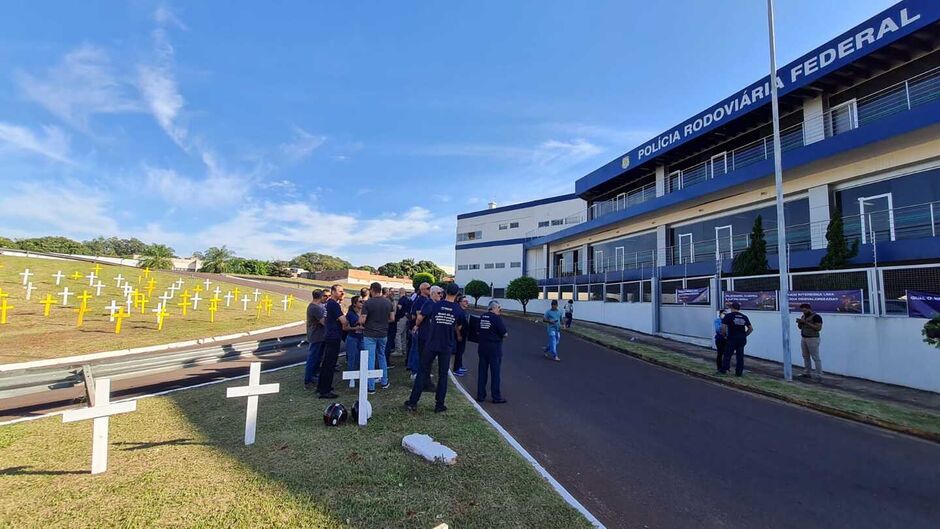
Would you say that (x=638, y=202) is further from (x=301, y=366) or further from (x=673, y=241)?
(x=301, y=366)

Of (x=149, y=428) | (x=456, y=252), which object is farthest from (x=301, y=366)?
(x=456, y=252)

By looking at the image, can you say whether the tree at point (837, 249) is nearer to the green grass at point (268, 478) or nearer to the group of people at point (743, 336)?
the group of people at point (743, 336)

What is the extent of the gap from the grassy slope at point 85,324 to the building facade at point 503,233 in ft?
87.1

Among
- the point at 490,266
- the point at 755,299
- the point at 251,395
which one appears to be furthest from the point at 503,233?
the point at 251,395

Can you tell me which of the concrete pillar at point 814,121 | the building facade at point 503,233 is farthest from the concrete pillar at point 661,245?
the building facade at point 503,233

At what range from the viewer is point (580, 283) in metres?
31.0

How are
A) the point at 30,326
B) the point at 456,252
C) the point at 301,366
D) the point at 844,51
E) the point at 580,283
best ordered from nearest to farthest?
1. the point at 301,366
2. the point at 30,326
3. the point at 844,51
4. the point at 580,283
5. the point at 456,252

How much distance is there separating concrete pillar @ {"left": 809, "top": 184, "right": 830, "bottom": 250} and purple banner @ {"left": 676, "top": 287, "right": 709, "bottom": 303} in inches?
174

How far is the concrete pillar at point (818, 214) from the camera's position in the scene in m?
15.9

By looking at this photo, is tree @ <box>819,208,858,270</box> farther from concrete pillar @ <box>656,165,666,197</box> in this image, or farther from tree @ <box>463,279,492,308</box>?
tree @ <box>463,279,492,308</box>

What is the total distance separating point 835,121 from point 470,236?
3906 cm

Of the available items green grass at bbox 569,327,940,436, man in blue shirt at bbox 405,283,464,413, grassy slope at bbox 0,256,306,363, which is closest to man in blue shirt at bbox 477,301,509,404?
man in blue shirt at bbox 405,283,464,413

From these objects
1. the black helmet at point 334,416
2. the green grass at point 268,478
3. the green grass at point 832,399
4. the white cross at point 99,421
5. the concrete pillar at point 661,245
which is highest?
the concrete pillar at point 661,245

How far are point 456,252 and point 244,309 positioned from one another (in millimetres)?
32821
